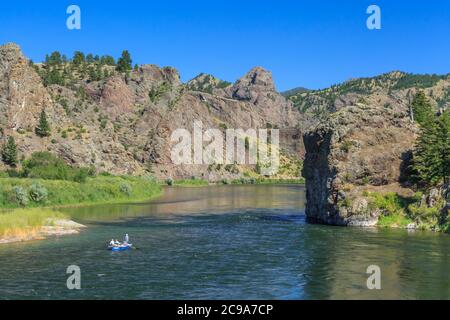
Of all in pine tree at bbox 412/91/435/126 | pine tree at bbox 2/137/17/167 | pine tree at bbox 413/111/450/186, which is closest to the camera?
pine tree at bbox 413/111/450/186

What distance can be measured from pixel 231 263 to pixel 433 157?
40.0m

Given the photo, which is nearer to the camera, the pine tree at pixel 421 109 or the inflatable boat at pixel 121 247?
the inflatable boat at pixel 121 247

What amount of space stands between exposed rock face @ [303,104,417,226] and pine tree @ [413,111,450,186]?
13.2 feet

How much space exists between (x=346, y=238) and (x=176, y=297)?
107ft

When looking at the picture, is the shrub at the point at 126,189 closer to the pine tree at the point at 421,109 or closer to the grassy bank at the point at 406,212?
the pine tree at the point at 421,109

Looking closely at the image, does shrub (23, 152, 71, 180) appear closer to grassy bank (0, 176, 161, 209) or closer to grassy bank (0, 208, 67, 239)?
grassy bank (0, 176, 161, 209)

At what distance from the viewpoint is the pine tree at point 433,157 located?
75.9 metres

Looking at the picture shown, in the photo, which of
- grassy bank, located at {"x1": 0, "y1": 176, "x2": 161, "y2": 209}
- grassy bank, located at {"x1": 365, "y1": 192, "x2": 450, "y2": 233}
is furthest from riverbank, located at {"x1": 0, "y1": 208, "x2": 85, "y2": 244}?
grassy bank, located at {"x1": 365, "y1": 192, "x2": 450, "y2": 233}

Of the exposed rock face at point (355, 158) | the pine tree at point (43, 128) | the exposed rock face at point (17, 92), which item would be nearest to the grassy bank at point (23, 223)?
the exposed rock face at point (355, 158)

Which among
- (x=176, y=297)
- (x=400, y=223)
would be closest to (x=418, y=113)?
(x=400, y=223)

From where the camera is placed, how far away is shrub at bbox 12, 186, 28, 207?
97125mm

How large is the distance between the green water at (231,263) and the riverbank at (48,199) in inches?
152

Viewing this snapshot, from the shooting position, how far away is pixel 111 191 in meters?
125

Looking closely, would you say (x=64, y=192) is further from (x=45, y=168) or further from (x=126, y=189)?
(x=126, y=189)
